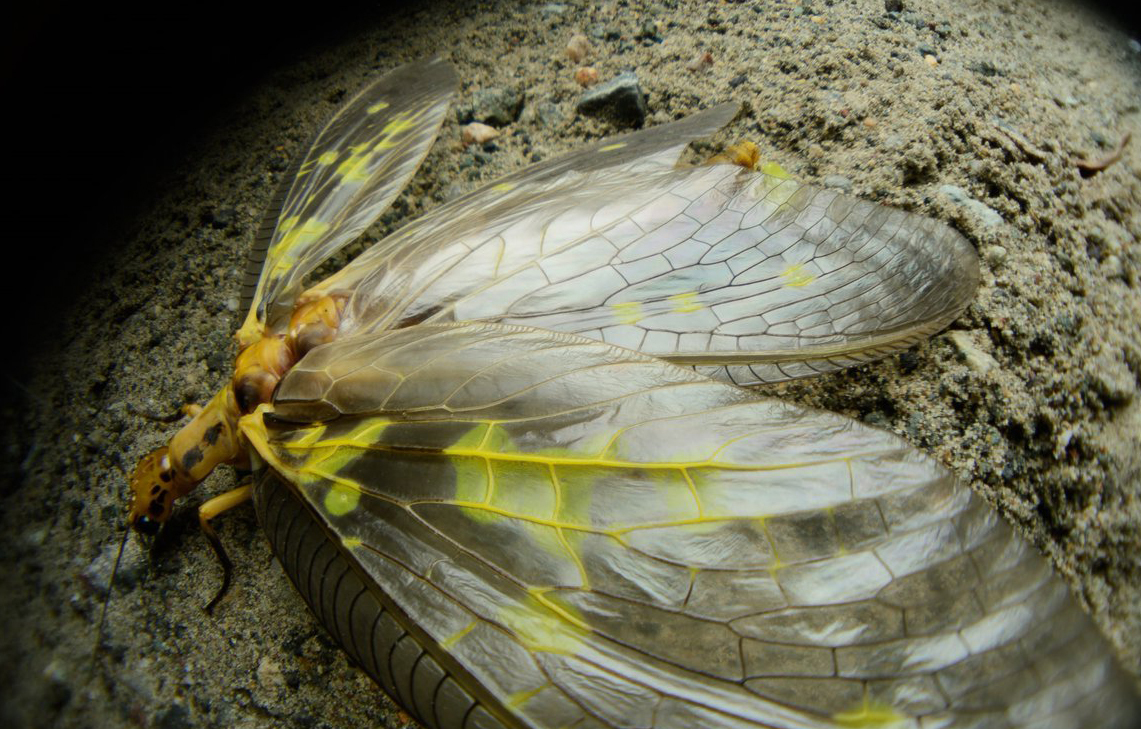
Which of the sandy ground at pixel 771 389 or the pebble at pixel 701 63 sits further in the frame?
the pebble at pixel 701 63

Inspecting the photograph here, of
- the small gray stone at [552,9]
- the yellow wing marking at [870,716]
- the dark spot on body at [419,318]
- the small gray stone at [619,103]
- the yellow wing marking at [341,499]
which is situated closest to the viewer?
the yellow wing marking at [870,716]

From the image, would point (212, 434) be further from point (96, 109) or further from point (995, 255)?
point (995, 255)

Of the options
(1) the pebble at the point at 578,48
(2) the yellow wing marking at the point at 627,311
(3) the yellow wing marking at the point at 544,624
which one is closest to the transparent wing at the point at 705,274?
(2) the yellow wing marking at the point at 627,311

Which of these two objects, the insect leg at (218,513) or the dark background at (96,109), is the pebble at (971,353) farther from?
the insect leg at (218,513)

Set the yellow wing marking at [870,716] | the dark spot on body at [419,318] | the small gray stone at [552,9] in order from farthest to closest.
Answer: the small gray stone at [552,9] < the dark spot on body at [419,318] < the yellow wing marking at [870,716]

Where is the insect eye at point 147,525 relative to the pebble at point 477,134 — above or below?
below

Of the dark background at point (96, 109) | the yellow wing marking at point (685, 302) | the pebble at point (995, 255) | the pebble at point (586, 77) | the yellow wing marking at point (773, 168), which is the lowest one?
the pebble at point (995, 255)

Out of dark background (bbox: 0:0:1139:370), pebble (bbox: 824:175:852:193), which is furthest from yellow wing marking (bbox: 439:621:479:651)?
pebble (bbox: 824:175:852:193)
